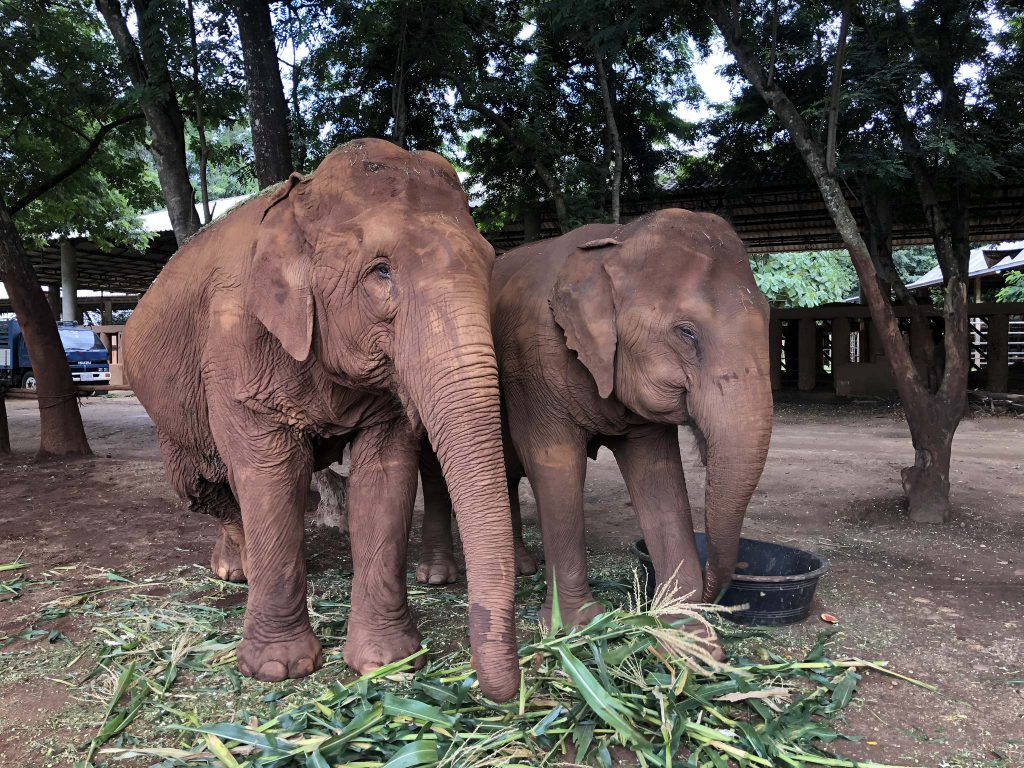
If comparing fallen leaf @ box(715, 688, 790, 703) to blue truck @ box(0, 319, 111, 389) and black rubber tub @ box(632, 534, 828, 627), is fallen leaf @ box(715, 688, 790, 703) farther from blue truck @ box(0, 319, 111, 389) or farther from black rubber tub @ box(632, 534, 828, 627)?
blue truck @ box(0, 319, 111, 389)

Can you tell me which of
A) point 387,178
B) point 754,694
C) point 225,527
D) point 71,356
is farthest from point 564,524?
point 71,356

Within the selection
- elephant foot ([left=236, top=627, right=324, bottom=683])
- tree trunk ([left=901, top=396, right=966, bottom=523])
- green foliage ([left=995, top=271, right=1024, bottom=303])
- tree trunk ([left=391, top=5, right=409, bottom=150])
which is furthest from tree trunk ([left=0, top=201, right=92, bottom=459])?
green foliage ([left=995, top=271, right=1024, bottom=303])

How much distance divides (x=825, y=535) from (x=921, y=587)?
53.2 inches

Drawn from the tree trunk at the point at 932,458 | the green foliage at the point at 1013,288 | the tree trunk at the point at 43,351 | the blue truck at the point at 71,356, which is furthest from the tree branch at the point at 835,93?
the blue truck at the point at 71,356

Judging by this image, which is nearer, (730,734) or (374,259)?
(730,734)

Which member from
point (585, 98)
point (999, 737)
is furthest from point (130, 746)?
point (585, 98)

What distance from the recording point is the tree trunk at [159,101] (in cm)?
748

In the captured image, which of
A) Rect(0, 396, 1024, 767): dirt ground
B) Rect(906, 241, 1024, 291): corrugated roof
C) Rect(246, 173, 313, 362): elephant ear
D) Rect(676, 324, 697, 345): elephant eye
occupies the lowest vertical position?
Rect(0, 396, 1024, 767): dirt ground

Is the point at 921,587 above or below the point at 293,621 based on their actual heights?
below

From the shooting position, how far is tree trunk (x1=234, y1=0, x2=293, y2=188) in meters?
6.80

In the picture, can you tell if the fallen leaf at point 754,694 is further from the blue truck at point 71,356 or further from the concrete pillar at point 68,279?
the concrete pillar at point 68,279

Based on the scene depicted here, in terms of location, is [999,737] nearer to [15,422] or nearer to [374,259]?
[374,259]

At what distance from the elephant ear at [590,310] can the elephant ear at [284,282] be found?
138 centimetres

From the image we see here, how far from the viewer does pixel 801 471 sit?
9.45 metres
